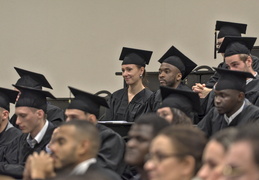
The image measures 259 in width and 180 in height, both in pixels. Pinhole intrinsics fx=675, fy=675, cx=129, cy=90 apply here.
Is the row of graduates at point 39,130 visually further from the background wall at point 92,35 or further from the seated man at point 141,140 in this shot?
the background wall at point 92,35

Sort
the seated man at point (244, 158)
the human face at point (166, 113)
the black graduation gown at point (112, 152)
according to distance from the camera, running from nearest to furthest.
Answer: the seated man at point (244, 158)
the human face at point (166, 113)
the black graduation gown at point (112, 152)

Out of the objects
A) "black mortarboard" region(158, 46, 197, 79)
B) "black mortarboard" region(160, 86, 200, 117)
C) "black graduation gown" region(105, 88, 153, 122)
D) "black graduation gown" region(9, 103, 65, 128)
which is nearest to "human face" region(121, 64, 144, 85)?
"black graduation gown" region(105, 88, 153, 122)

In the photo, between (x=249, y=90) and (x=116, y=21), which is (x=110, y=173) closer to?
(x=249, y=90)

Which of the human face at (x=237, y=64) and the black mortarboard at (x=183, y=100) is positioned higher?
the human face at (x=237, y=64)

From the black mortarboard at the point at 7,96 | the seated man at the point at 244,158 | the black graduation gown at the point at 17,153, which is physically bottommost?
the black graduation gown at the point at 17,153

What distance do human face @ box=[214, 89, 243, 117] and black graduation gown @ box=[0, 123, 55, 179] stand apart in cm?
176

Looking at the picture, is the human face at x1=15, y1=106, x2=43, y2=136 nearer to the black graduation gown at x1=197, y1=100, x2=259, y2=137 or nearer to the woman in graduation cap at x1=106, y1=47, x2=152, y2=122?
the woman in graduation cap at x1=106, y1=47, x2=152, y2=122

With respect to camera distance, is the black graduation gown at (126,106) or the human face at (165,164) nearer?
the human face at (165,164)

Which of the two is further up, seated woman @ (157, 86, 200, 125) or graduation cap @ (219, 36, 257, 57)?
graduation cap @ (219, 36, 257, 57)

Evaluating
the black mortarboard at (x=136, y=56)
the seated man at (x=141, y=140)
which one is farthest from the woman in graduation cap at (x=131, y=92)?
the seated man at (x=141, y=140)

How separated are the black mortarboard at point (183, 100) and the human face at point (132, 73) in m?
1.98

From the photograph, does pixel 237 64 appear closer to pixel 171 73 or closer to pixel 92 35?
pixel 171 73

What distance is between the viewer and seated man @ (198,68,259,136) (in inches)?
236

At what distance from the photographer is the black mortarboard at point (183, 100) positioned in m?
5.93
